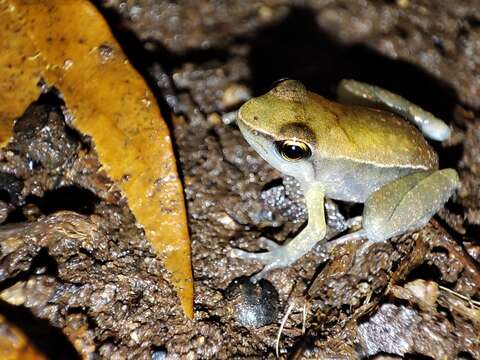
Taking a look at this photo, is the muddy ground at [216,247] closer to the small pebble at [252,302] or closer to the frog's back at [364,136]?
the small pebble at [252,302]

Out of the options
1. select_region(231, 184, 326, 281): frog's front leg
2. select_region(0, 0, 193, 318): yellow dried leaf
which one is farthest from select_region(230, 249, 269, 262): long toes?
select_region(0, 0, 193, 318): yellow dried leaf

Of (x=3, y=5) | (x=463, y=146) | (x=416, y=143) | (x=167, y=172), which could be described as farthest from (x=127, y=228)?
(x=463, y=146)

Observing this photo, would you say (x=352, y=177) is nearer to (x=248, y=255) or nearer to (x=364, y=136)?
(x=364, y=136)

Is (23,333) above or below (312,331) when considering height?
above

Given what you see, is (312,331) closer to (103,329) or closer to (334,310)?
(334,310)

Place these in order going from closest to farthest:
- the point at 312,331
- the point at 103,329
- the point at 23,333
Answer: the point at 23,333
the point at 103,329
the point at 312,331

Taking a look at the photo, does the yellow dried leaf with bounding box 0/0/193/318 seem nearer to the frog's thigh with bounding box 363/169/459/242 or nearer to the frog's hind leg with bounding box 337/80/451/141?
the frog's thigh with bounding box 363/169/459/242

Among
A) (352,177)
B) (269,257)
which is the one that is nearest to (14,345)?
(269,257)
